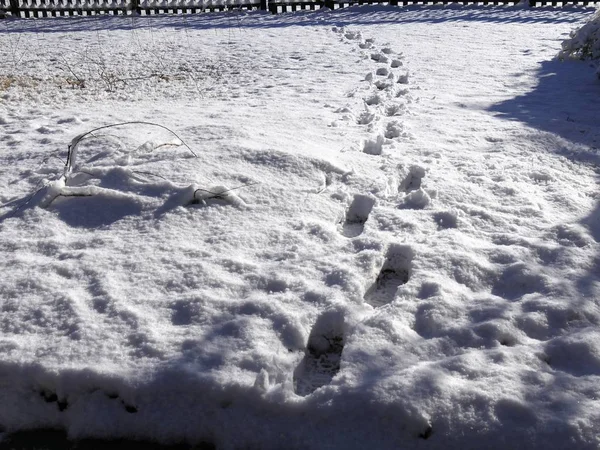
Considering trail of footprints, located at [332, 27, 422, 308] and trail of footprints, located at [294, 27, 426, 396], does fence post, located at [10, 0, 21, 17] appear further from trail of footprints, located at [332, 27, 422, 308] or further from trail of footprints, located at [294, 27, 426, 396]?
trail of footprints, located at [294, 27, 426, 396]

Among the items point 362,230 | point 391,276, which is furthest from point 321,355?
point 362,230

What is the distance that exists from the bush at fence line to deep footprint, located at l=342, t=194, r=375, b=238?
4464 millimetres

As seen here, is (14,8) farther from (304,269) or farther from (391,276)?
(391,276)

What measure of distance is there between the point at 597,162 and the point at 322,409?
275cm

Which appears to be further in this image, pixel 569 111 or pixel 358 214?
pixel 569 111

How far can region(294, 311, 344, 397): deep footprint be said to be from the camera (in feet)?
6.47

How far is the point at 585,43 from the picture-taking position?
20.5 ft

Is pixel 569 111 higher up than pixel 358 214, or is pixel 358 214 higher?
pixel 569 111

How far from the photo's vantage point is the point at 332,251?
265 centimetres

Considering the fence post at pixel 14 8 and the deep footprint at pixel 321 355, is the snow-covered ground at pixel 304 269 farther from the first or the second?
the fence post at pixel 14 8

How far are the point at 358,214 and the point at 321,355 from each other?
1122 mm

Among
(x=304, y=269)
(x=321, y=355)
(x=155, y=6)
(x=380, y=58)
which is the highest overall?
(x=155, y=6)

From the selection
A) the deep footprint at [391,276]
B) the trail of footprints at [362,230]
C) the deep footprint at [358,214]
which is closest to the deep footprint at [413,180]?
the trail of footprints at [362,230]

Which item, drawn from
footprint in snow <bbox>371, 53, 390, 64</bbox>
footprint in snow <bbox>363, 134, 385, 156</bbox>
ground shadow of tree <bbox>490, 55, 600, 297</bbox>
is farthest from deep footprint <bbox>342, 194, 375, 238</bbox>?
footprint in snow <bbox>371, 53, 390, 64</bbox>
